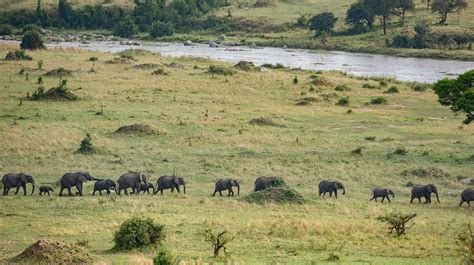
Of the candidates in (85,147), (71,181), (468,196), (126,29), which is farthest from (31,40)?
(468,196)

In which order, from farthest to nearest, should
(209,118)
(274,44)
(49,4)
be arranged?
(49,4) → (274,44) → (209,118)

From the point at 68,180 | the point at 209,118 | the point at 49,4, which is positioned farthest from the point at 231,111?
the point at 49,4

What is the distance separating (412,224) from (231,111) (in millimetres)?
28812

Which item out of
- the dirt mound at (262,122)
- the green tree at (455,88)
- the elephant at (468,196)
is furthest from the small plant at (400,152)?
the elephant at (468,196)

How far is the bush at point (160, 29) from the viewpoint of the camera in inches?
5148

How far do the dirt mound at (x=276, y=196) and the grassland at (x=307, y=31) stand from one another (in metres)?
75.9

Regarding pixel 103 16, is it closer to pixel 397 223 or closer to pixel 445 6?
pixel 445 6

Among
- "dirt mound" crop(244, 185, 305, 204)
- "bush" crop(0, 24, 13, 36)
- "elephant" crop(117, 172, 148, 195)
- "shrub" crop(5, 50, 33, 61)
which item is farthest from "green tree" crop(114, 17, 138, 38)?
"dirt mound" crop(244, 185, 305, 204)

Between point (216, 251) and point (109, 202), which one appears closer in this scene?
point (216, 251)

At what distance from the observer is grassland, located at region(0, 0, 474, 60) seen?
11031 cm

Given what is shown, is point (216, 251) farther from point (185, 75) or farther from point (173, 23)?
point (173, 23)

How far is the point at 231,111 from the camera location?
52438mm

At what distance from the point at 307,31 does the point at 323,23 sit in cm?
533

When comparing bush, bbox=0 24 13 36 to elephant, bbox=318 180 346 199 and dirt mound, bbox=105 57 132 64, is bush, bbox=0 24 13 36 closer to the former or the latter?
dirt mound, bbox=105 57 132 64
